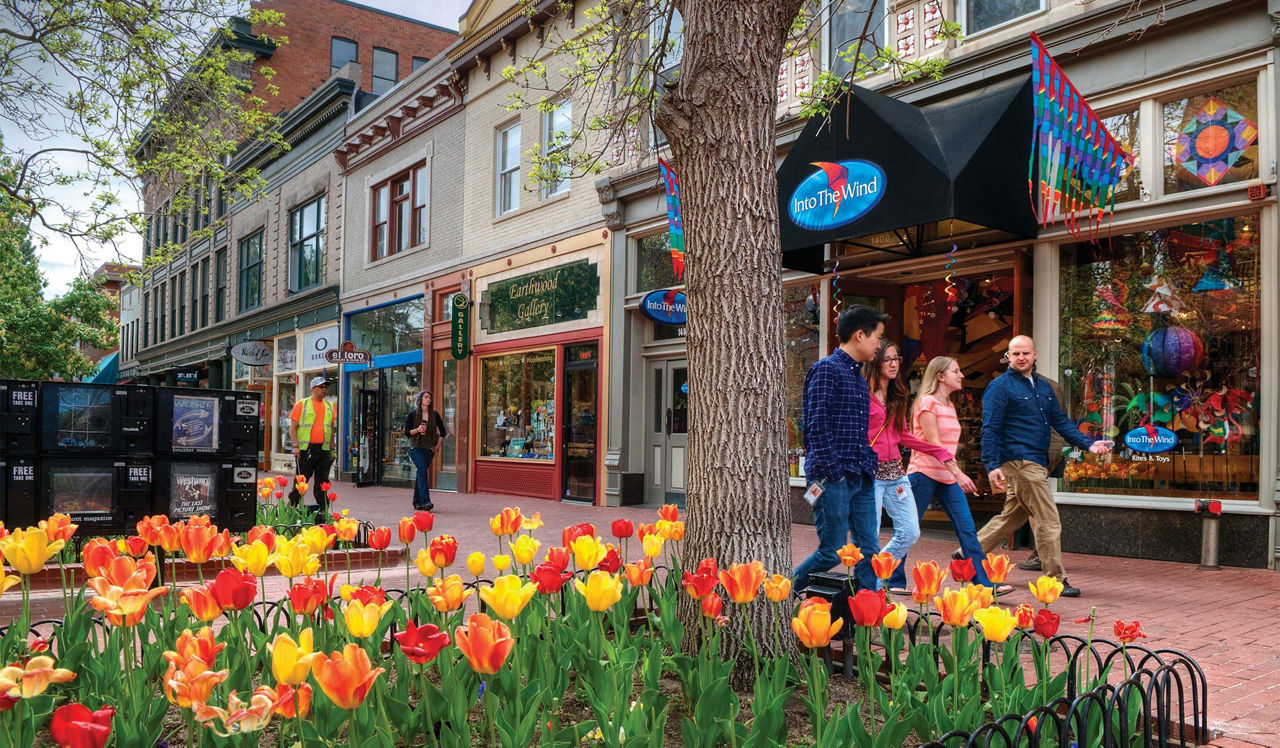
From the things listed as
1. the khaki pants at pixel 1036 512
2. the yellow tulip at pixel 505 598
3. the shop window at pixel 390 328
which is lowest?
the khaki pants at pixel 1036 512

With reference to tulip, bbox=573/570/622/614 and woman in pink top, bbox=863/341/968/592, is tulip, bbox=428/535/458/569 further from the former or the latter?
woman in pink top, bbox=863/341/968/592

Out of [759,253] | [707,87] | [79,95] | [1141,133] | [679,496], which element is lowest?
[679,496]

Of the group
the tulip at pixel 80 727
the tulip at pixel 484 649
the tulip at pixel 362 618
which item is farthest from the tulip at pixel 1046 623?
the tulip at pixel 80 727

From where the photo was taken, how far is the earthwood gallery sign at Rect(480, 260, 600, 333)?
16016 millimetres

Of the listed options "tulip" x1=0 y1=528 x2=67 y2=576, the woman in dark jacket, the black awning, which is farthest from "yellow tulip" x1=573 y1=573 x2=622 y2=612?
the woman in dark jacket

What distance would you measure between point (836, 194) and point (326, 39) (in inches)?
1115

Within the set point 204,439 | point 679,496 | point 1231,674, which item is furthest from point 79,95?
point 1231,674

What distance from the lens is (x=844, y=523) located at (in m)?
5.11

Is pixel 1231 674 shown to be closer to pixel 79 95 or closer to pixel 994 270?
pixel 994 270

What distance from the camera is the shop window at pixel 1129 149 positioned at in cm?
907

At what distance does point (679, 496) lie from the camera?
14.4 meters

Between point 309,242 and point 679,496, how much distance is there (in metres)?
15.9

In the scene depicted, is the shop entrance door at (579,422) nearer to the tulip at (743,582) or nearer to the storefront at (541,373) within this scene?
the storefront at (541,373)

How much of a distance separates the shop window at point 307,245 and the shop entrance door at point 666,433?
1321cm
